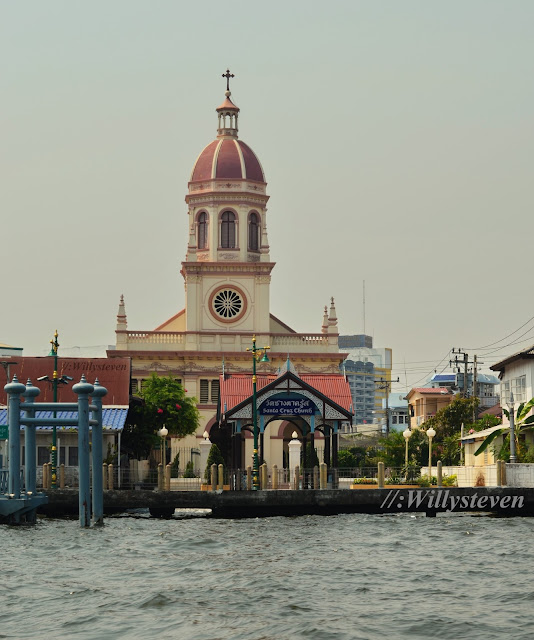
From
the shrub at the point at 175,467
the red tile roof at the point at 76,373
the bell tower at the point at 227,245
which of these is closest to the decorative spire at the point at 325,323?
the bell tower at the point at 227,245

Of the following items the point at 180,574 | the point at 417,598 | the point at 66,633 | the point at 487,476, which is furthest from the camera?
the point at 487,476

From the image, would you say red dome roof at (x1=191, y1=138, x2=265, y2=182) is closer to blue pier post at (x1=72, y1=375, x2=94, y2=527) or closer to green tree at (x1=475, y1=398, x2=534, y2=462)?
green tree at (x1=475, y1=398, x2=534, y2=462)

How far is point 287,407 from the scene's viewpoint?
159 ft

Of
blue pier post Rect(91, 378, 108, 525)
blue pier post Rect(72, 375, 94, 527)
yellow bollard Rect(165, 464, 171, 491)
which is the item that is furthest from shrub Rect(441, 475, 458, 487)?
blue pier post Rect(72, 375, 94, 527)

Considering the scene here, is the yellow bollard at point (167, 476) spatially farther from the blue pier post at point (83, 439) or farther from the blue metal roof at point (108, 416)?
the blue metal roof at point (108, 416)

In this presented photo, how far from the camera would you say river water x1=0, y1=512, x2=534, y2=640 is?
20750mm

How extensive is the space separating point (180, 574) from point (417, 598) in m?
5.60

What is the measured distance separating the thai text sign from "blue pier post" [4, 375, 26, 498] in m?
12.9

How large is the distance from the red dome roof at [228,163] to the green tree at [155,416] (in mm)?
27753

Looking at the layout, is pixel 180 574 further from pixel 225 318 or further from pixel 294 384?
pixel 225 318

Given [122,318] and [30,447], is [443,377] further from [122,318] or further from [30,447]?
[30,447]

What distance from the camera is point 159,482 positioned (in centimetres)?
4506

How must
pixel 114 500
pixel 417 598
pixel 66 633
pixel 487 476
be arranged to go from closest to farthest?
1. pixel 66 633
2. pixel 417 598
3. pixel 114 500
4. pixel 487 476

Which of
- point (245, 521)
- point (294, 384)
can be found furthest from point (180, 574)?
point (294, 384)
